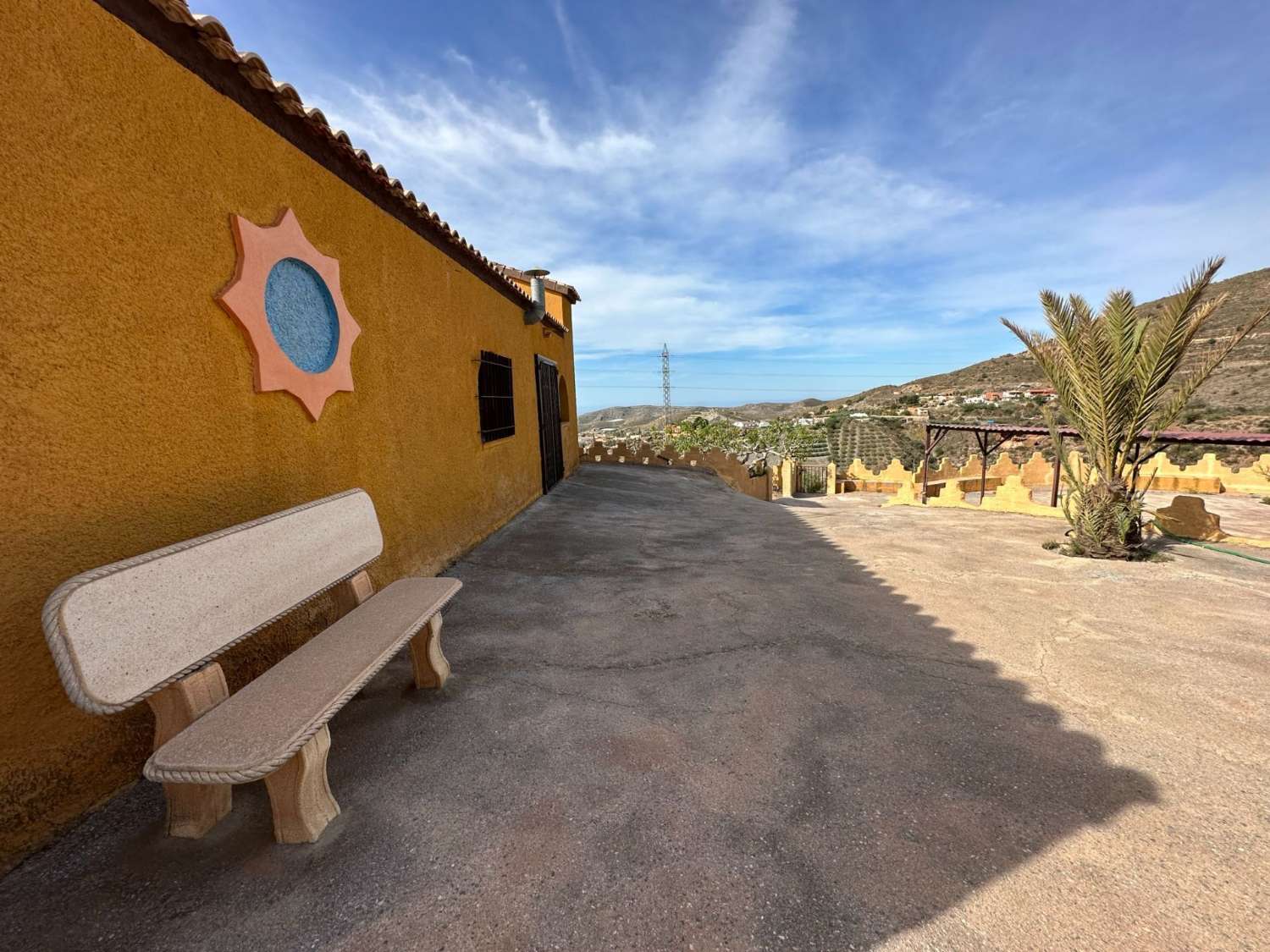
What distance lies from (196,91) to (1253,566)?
9.95 m

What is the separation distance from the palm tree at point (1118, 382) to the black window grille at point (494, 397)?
679 centimetres

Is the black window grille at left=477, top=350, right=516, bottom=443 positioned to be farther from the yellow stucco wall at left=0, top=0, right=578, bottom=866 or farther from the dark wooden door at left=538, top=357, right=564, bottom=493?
the yellow stucco wall at left=0, top=0, right=578, bottom=866

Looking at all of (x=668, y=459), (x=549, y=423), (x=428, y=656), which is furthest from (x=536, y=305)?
(x=668, y=459)

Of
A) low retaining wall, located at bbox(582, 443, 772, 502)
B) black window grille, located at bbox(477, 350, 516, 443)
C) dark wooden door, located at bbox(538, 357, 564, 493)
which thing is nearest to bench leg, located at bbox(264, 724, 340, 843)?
black window grille, located at bbox(477, 350, 516, 443)

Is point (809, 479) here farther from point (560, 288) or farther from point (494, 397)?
point (494, 397)

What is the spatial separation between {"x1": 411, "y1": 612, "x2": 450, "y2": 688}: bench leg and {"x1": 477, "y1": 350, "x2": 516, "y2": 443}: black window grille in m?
3.47

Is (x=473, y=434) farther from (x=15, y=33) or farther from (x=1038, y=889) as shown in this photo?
(x=1038, y=889)

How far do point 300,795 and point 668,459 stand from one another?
14307 millimetres

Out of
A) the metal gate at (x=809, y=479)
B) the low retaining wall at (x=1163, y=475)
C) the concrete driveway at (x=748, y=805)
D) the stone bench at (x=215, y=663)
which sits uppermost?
the stone bench at (x=215, y=663)

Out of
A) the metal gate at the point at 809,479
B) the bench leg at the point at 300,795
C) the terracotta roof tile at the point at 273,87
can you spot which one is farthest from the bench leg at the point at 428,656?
the metal gate at the point at 809,479

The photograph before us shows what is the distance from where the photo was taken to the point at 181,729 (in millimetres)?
1781

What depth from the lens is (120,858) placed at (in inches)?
67.7

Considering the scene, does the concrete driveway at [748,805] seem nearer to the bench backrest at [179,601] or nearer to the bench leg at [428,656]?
the bench leg at [428,656]

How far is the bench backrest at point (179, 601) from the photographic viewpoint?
150 centimetres
